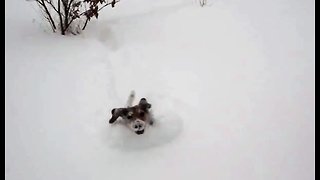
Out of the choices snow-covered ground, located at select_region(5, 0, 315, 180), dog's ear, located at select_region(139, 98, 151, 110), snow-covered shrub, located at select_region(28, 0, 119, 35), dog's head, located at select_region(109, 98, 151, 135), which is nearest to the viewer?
snow-covered ground, located at select_region(5, 0, 315, 180)

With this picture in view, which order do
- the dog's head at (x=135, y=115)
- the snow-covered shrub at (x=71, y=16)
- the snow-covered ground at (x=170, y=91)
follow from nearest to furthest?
the snow-covered ground at (x=170, y=91), the dog's head at (x=135, y=115), the snow-covered shrub at (x=71, y=16)

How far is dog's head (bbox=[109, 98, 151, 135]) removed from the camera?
2764 millimetres

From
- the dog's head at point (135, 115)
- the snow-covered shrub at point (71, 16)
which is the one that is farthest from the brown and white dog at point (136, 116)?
the snow-covered shrub at point (71, 16)

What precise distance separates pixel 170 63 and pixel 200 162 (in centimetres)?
122

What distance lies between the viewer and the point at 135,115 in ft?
9.22

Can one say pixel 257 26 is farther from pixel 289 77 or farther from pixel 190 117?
pixel 190 117

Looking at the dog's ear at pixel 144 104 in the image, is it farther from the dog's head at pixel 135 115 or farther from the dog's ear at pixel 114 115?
the dog's ear at pixel 114 115

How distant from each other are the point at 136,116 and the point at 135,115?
0.01 meters

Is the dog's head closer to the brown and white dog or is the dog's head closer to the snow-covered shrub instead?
the brown and white dog

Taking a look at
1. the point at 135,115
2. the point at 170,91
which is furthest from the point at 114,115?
the point at 170,91

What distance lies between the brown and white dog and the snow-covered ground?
0.24 feet

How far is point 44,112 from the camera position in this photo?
300 centimetres

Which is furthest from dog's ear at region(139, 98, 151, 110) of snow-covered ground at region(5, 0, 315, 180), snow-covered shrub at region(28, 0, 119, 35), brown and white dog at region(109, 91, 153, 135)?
snow-covered shrub at region(28, 0, 119, 35)

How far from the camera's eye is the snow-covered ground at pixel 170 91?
2.59m
